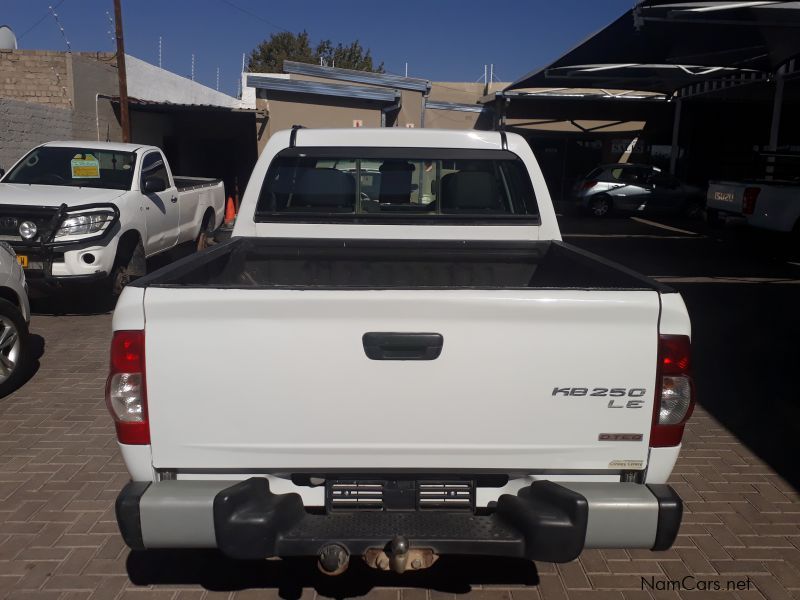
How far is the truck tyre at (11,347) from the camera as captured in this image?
598 cm

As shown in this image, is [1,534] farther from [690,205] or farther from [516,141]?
[690,205]

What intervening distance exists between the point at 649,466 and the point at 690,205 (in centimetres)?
2132

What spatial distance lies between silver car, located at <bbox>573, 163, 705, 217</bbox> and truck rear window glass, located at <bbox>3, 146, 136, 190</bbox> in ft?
50.5

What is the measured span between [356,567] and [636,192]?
20.2 metres

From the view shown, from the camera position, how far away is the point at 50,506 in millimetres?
4211

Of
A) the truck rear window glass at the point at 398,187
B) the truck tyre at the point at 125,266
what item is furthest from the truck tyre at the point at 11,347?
the truck rear window glass at the point at 398,187

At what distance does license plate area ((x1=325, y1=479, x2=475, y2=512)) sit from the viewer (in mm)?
2900

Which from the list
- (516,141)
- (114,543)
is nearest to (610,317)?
(516,141)

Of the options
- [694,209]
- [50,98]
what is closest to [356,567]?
[50,98]

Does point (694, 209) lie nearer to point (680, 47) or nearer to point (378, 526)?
point (680, 47)

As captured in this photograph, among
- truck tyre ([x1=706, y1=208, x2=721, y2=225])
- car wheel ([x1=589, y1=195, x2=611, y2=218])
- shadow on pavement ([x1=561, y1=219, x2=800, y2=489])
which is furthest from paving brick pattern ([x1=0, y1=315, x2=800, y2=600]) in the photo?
car wheel ([x1=589, y1=195, x2=611, y2=218])

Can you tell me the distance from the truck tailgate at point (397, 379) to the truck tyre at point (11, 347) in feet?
12.7

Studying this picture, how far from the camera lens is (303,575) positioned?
11.9 feet

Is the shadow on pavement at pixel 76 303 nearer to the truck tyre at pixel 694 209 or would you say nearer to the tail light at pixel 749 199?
the tail light at pixel 749 199
